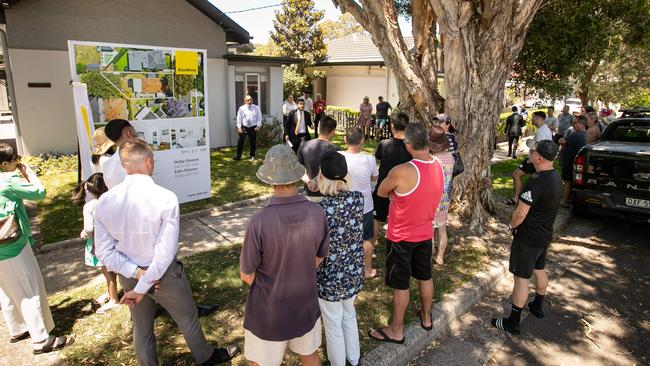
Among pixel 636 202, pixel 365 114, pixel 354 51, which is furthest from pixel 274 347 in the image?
pixel 354 51

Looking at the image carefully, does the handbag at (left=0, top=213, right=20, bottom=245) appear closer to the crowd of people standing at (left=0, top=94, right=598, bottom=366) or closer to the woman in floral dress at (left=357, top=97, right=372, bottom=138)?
the crowd of people standing at (left=0, top=94, right=598, bottom=366)

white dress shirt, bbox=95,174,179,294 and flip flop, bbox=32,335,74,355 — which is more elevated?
white dress shirt, bbox=95,174,179,294

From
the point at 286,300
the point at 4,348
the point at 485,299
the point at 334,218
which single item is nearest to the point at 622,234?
the point at 485,299

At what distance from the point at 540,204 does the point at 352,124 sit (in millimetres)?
14952

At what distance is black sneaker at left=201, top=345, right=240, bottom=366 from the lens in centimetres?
349

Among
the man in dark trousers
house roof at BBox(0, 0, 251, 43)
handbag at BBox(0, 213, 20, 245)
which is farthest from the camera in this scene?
the man in dark trousers

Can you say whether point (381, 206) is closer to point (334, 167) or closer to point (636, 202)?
point (334, 167)

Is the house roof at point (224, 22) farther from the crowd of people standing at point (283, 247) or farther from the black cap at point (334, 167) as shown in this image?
the black cap at point (334, 167)

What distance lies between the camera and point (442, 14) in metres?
6.25

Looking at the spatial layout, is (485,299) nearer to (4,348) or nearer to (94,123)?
(4,348)

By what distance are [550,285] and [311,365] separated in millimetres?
3877

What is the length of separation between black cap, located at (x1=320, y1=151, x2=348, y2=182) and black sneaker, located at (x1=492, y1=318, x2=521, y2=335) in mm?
2624

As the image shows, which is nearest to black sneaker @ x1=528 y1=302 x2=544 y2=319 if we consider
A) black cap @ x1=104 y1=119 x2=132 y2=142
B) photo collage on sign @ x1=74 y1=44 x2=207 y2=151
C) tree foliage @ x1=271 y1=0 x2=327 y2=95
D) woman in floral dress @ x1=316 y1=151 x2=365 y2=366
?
woman in floral dress @ x1=316 y1=151 x2=365 y2=366

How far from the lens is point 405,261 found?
12.4ft
